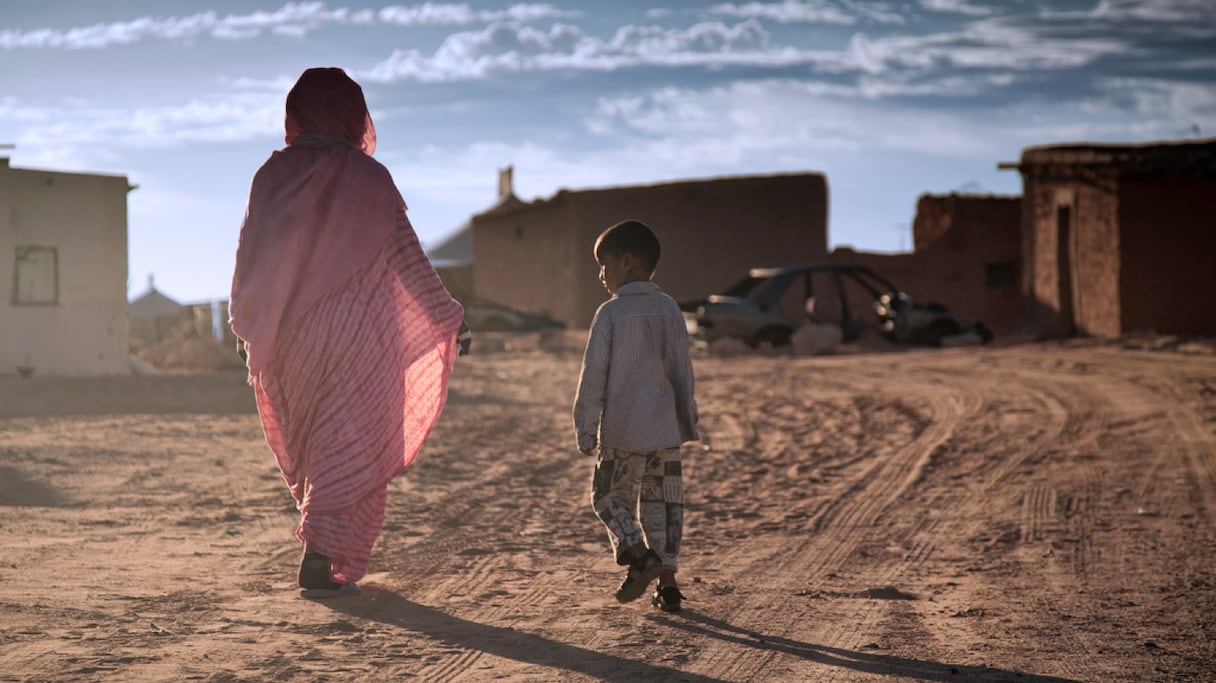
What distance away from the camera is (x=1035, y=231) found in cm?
1933

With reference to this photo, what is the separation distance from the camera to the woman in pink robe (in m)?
4.29

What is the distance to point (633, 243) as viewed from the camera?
14.0ft

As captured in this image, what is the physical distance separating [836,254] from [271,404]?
23.2 m

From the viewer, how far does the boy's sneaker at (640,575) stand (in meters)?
4.12

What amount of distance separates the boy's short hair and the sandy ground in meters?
1.20

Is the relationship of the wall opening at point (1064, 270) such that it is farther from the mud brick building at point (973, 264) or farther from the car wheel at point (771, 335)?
the mud brick building at point (973, 264)

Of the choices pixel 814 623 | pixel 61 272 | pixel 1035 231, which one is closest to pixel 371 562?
pixel 814 623

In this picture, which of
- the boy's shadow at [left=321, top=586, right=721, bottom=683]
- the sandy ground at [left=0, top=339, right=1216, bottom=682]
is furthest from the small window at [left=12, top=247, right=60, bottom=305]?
the boy's shadow at [left=321, top=586, right=721, bottom=683]

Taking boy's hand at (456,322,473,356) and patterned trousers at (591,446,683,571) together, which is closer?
patterned trousers at (591,446,683,571)

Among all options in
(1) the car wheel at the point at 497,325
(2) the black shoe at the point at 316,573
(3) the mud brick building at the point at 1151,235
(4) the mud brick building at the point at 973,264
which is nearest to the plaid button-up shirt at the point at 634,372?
(2) the black shoe at the point at 316,573

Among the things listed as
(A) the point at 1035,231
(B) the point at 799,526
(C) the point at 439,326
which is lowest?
(B) the point at 799,526

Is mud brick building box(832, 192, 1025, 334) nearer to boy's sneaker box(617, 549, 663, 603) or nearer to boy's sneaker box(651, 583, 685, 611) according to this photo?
boy's sneaker box(651, 583, 685, 611)

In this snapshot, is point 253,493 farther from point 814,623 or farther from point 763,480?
point 814,623

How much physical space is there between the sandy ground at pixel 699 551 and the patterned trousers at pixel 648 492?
0.27 metres
